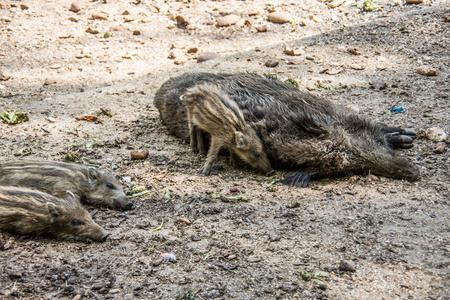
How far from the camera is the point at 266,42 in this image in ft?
28.7

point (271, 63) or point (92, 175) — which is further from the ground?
point (271, 63)

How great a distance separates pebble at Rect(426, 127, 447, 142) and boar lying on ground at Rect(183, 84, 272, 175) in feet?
6.22

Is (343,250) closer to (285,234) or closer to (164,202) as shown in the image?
(285,234)

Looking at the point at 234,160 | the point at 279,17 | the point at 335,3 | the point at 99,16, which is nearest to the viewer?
the point at 234,160

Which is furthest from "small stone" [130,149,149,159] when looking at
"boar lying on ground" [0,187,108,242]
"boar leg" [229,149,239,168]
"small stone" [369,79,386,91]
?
"small stone" [369,79,386,91]

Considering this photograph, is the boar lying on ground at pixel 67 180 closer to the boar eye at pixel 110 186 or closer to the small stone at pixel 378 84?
the boar eye at pixel 110 186

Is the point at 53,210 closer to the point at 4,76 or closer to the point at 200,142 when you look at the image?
the point at 200,142

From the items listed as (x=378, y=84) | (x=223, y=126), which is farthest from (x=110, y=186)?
(x=378, y=84)

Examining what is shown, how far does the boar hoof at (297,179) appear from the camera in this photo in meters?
4.80

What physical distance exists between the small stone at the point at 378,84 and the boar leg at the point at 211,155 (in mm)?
2791

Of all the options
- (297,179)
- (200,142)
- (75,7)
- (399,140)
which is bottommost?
(200,142)

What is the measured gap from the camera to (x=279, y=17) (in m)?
9.23

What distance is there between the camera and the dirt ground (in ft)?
11.0

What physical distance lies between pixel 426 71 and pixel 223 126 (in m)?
3.57
